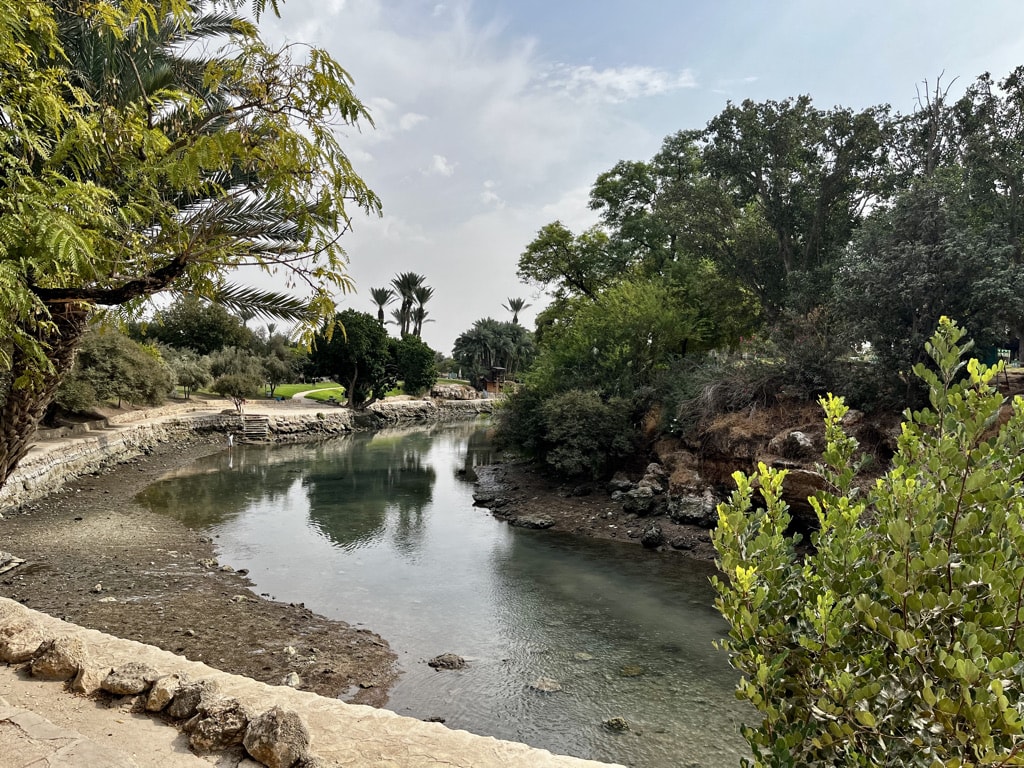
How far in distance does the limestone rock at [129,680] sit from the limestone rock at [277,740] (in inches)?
48.7

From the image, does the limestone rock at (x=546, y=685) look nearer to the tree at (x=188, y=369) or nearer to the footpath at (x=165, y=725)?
the footpath at (x=165, y=725)

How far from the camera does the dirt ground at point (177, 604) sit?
7961 mm

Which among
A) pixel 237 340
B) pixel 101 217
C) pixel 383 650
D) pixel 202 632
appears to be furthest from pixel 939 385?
pixel 237 340

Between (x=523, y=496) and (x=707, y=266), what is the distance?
12646 mm

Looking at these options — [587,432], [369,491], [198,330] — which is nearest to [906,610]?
[587,432]

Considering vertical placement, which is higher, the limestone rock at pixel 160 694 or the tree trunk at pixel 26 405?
the tree trunk at pixel 26 405

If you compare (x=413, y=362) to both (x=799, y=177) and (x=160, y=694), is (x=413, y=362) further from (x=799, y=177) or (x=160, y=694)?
(x=160, y=694)

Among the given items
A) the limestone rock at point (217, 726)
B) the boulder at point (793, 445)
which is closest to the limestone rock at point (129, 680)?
the limestone rock at point (217, 726)

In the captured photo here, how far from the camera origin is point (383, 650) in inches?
347

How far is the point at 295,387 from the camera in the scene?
2383 inches

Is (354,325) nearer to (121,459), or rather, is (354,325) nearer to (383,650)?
(121,459)

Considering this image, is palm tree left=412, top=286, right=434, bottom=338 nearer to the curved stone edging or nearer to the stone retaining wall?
the stone retaining wall

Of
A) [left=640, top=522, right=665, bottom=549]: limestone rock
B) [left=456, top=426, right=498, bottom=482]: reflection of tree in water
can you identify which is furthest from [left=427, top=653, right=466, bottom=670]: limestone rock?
[left=456, top=426, right=498, bottom=482]: reflection of tree in water

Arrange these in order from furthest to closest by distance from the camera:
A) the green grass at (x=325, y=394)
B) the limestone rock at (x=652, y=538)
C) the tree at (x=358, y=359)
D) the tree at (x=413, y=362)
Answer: the tree at (x=413, y=362) → the green grass at (x=325, y=394) → the tree at (x=358, y=359) → the limestone rock at (x=652, y=538)
